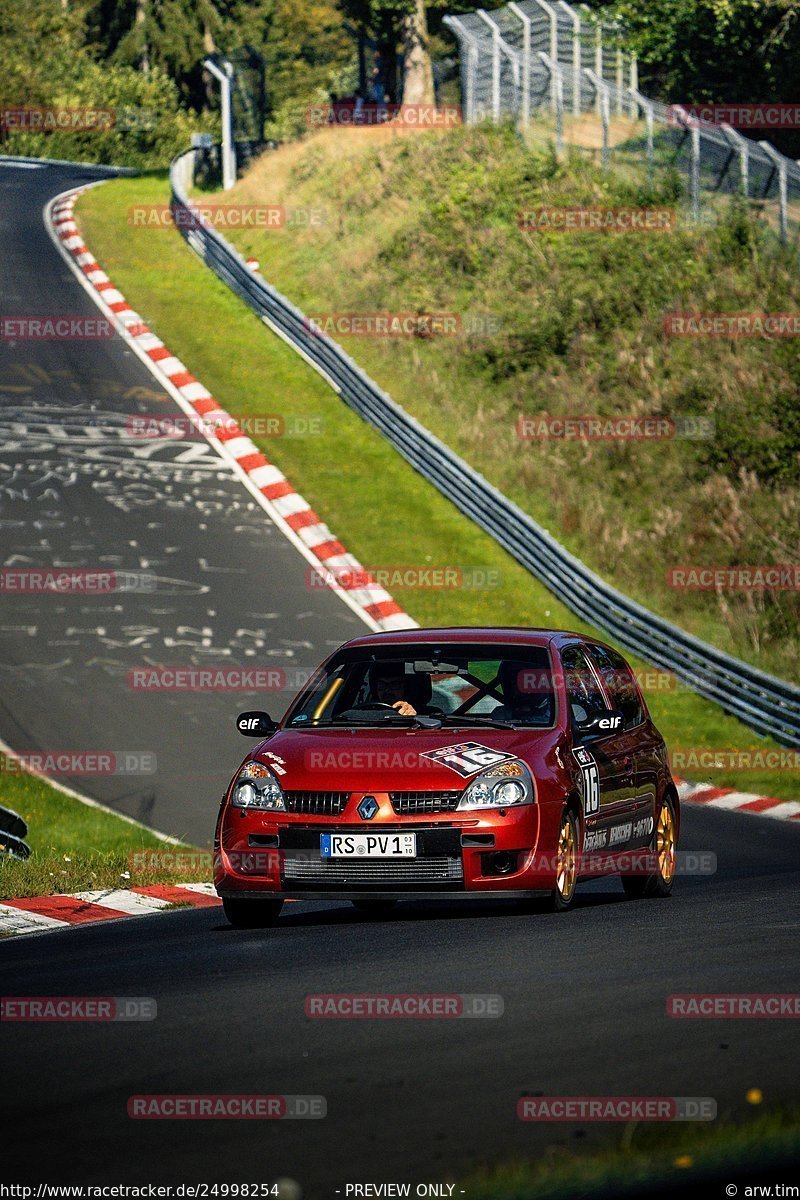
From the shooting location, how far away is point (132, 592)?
21641 millimetres

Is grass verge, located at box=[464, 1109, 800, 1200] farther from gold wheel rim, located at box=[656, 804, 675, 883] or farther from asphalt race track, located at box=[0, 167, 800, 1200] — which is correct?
gold wheel rim, located at box=[656, 804, 675, 883]

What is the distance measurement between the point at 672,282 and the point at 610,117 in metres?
6.10

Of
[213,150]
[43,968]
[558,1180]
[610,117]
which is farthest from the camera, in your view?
[213,150]

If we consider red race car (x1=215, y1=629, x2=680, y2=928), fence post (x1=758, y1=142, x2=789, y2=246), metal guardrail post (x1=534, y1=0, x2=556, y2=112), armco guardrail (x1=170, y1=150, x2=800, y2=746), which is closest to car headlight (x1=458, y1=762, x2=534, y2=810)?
red race car (x1=215, y1=629, x2=680, y2=928)

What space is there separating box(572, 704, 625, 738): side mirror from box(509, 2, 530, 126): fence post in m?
28.6

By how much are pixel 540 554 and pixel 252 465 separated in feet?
17.5

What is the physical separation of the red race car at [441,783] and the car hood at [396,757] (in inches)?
0.4

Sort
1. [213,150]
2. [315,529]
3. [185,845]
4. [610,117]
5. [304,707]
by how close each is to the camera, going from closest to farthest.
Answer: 1. [304,707]
2. [185,845]
3. [315,529]
4. [610,117]
5. [213,150]

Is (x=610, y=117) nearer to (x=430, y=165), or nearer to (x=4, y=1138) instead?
(x=430, y=165)

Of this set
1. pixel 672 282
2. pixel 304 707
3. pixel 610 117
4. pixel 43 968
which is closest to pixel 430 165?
pixel 610 117

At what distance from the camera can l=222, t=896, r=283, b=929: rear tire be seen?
9.71 metres

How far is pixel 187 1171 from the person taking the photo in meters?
4.74

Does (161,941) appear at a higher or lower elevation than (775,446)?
higher

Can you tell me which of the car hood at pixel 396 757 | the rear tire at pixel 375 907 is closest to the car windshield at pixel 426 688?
the car hood at pixel 396 757
